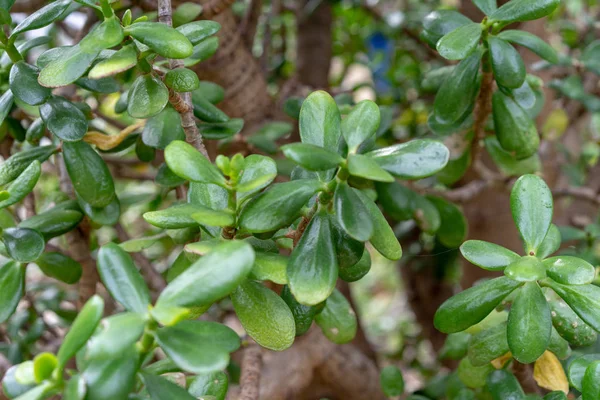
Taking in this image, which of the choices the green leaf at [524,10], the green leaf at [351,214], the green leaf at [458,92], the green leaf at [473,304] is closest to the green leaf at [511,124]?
the green leaf at [458,92]

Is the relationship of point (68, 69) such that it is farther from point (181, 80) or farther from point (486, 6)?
point (486, 6)

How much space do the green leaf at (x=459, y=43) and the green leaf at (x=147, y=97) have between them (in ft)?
0.90

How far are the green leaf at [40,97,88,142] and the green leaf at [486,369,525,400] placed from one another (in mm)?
517

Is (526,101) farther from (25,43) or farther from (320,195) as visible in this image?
(25,43)

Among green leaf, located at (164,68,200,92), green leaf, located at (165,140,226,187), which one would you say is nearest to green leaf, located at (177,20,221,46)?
green leaf, located at (164,68,200,92)

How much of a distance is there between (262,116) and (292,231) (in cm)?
63

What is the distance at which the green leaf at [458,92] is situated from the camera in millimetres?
726

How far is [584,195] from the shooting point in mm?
1108

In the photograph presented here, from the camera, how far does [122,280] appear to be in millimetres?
453

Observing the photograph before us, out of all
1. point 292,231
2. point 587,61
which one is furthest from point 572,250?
point 292,231

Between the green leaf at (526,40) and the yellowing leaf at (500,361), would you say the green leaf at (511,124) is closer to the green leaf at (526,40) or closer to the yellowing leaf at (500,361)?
the green leaf at (526,40)

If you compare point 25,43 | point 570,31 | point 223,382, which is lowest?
point 570,31

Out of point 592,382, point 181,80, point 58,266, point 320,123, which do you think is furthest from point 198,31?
point 592,382

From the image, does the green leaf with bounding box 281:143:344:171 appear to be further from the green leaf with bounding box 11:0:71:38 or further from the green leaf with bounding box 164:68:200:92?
the green leaf with bounding box 11:0:71:38
